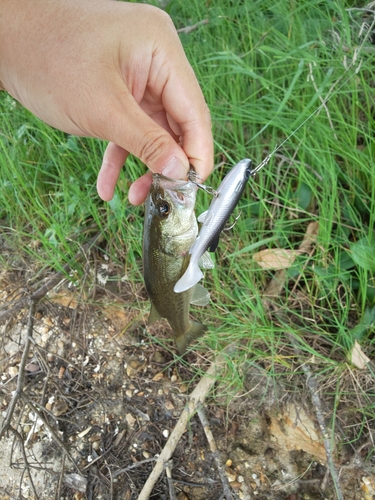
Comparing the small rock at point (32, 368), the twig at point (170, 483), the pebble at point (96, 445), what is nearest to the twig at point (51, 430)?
the pebble at point (96, 445)

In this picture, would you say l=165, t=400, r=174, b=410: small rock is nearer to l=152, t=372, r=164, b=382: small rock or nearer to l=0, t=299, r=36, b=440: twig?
l=152, t=372, r=164, b=382: small rock

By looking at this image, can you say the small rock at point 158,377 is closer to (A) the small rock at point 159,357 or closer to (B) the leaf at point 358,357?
(A) the small rock at point 159,357

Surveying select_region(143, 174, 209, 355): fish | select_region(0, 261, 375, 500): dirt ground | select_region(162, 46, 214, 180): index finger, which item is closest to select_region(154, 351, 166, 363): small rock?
select_region(0, 261, 375, 500): dirt ground

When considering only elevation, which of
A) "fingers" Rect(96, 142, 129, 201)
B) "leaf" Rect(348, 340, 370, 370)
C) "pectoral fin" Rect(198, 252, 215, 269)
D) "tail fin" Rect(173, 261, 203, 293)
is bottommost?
"leaf" Rect(348, 340, 370, 370)

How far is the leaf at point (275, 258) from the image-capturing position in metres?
2.48

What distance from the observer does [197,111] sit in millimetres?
2117

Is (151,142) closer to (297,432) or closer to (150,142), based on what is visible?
(150,142)

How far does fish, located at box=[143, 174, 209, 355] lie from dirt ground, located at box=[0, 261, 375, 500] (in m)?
0.70

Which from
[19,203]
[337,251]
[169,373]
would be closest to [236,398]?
[169,373]

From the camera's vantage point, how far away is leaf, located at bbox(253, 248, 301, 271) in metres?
2.48

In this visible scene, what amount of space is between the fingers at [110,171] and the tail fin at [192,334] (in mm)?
923

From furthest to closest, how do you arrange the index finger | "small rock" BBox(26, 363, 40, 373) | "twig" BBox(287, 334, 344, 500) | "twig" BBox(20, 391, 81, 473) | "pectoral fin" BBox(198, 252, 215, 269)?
"small rock" BBox(26, 363, 40, 373) → "twig" BBox(20, 391, 81, 473) → "twig" BBox(287, 334, 344, 500) → the index finger → "pectoral fin" BBox(198, 252, 215, 269)

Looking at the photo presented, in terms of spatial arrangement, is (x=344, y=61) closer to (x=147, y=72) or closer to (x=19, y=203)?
(x=147, y=72)

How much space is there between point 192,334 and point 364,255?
1041mm
